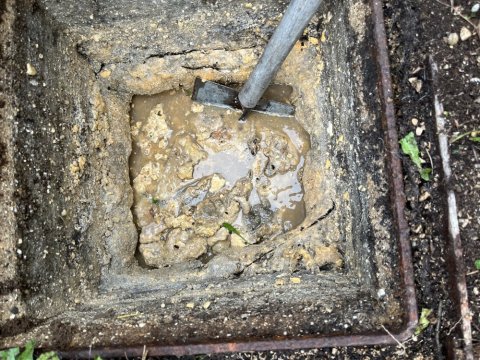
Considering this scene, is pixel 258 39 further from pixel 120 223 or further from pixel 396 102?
pixel 120 223

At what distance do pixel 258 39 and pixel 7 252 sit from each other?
1657 millimetres

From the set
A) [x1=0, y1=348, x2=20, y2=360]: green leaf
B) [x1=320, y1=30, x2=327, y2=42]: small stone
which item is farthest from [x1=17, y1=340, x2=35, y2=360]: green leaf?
[x1=320, y1=30, x2=327, y2=42]: small stone

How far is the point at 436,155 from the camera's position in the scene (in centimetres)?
197

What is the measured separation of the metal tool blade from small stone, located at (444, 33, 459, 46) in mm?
959

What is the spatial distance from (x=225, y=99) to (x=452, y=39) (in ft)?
4.02

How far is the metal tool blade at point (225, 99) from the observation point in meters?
2.67

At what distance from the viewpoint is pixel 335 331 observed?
76.3 inches

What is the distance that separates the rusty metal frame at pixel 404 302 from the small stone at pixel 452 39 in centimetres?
27

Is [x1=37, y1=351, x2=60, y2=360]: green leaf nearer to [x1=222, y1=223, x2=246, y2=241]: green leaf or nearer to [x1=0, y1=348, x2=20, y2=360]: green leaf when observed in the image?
[x1=0, y1=348, x2=20, y2=360]: green leaf

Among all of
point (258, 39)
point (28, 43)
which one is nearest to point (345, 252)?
point (258, 39)

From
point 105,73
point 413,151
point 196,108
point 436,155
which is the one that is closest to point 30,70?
point 105,73

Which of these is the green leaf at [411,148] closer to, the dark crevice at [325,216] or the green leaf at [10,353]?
the dark crevice at [325,216]

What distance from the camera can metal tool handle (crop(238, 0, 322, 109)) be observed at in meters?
1.57

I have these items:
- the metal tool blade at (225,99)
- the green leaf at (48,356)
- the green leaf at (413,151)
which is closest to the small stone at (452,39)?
the green leaf at (413,151)
